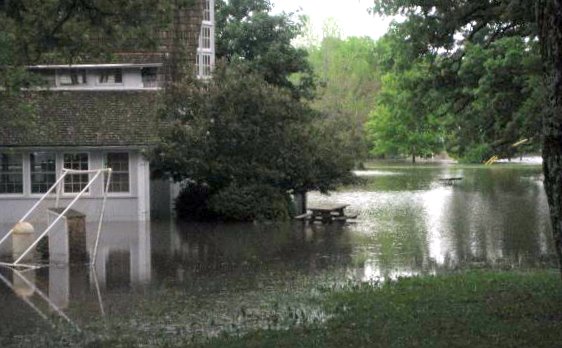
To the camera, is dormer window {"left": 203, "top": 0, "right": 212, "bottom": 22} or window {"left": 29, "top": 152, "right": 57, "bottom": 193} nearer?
window {"left": 29, "top": 152, "right": 57, "bottom": 193}

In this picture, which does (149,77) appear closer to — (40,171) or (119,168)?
(119,168)

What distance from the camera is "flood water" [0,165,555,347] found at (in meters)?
11.2

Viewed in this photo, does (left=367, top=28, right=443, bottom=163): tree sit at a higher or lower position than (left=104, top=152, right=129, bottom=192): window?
higher

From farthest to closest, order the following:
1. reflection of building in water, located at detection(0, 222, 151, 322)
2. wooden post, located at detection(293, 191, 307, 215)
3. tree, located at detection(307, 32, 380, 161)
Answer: tree, located at detection(307, 32, 380, 161)
wooden post, located at detection(293, 191, 307, 215)
reflection of building in water, located at detection(0, 222, 151, 322)

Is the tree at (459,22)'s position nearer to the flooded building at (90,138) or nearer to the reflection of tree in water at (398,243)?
the reflection of tree in water at (398,243)

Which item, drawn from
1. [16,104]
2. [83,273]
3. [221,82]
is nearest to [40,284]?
[83,273]

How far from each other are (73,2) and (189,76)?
15.3 m

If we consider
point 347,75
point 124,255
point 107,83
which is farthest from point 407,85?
point 347,75

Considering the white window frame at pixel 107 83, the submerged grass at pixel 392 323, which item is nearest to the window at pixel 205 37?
the white window frame at pixel 107 83

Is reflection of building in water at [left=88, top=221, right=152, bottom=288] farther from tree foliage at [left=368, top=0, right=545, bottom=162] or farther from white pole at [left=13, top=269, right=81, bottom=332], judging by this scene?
tree foliage at [left=368, top=0, right=545, bottom=162]

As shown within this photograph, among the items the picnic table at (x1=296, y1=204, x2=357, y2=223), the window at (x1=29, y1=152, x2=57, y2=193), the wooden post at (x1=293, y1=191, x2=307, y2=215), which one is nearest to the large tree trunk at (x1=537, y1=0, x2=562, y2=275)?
the picnic table at (x1=296, y1=204, x2=357, y2=223)

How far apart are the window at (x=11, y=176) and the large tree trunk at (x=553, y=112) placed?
23.8 meters

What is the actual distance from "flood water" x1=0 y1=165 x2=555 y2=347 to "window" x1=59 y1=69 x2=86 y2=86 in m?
6.11

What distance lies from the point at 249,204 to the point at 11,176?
27.9 feet
